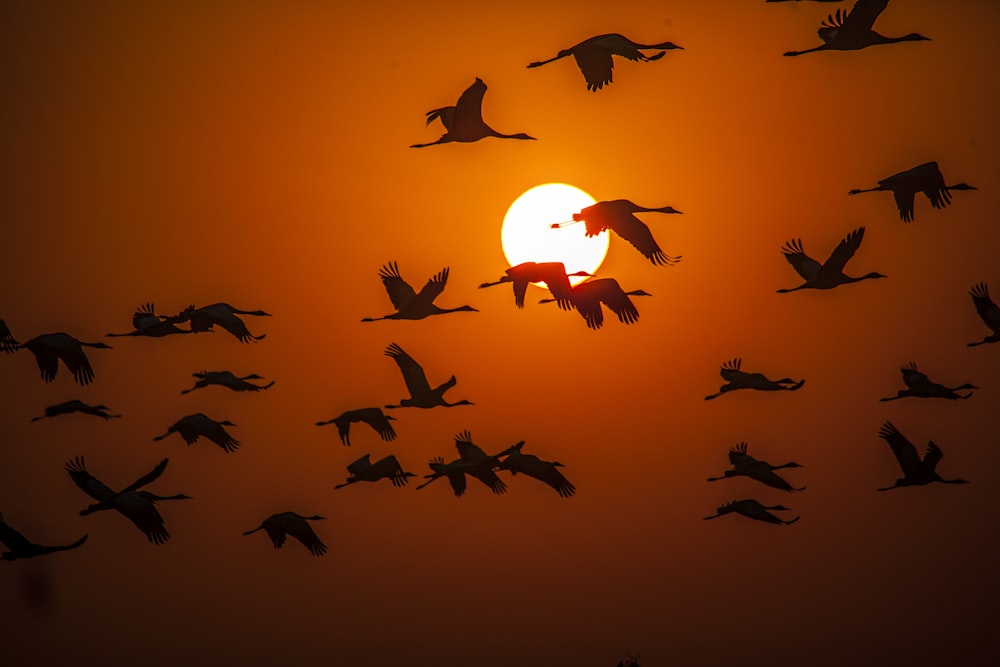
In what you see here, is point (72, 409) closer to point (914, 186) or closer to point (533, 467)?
point (533, 467)

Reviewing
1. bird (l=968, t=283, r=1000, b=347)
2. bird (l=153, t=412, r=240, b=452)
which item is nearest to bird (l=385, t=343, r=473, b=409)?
bird (l=153, t=412, r=240, b=452)

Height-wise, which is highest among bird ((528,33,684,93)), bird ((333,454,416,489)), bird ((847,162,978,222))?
bird ((528,33,684,93))

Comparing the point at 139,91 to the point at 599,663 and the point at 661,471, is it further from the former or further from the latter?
the point at 599,663

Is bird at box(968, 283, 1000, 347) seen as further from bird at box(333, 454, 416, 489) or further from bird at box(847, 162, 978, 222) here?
bird at box(333, 454, 416, 489)

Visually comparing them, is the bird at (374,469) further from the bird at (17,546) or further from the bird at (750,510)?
the bird at (750,510)

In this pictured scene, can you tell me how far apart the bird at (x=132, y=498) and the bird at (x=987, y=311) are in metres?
4.20

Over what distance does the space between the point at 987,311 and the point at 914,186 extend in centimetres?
80

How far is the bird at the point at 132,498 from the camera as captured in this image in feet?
15.3

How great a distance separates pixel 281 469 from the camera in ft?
16.4

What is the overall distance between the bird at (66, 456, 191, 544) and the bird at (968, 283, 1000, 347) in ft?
13.8

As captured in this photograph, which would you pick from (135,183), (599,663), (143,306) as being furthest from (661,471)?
(135,183)

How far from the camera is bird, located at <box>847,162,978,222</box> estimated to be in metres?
4.42

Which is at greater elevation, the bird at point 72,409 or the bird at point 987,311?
the bird at point 987,311

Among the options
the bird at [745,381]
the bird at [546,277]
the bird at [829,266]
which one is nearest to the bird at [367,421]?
the bird at [546,277]
